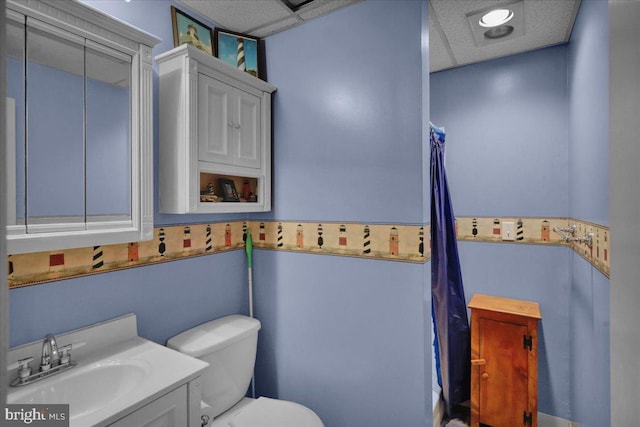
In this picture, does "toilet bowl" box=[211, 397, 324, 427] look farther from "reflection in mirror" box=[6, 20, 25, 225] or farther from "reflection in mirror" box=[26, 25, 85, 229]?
"reflection in mirror" box=[6, 20, 25, 225]

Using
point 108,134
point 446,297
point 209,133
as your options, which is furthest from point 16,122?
point 446,297

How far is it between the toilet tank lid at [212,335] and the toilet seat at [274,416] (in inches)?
12.7

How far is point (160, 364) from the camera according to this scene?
46.5 inches

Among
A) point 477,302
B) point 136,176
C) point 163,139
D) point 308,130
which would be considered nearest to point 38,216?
point 136,176

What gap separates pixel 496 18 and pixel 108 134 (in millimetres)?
1960

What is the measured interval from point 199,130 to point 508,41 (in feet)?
6.19

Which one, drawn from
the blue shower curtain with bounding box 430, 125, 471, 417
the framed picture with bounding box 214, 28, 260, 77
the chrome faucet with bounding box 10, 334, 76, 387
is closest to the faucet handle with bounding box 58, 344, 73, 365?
the chrome faucet with bounding box 10, 334, 76, 387

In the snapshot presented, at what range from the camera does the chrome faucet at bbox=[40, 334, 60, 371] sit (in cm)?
109

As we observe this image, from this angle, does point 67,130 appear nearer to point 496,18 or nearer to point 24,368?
point 24,368

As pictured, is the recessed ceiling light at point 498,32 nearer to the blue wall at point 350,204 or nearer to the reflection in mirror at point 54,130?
the blue wall at point 350,204

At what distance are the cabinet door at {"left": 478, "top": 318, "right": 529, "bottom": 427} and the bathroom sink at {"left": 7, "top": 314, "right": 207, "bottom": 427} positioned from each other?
165cm

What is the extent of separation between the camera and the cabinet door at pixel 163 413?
3.14ft

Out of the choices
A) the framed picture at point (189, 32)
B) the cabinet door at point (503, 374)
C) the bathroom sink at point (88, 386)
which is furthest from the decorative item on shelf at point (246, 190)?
the cabinet door at point (503, 374)

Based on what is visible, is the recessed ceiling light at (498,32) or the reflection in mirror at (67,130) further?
the recessed ceiling light at (498,32)
